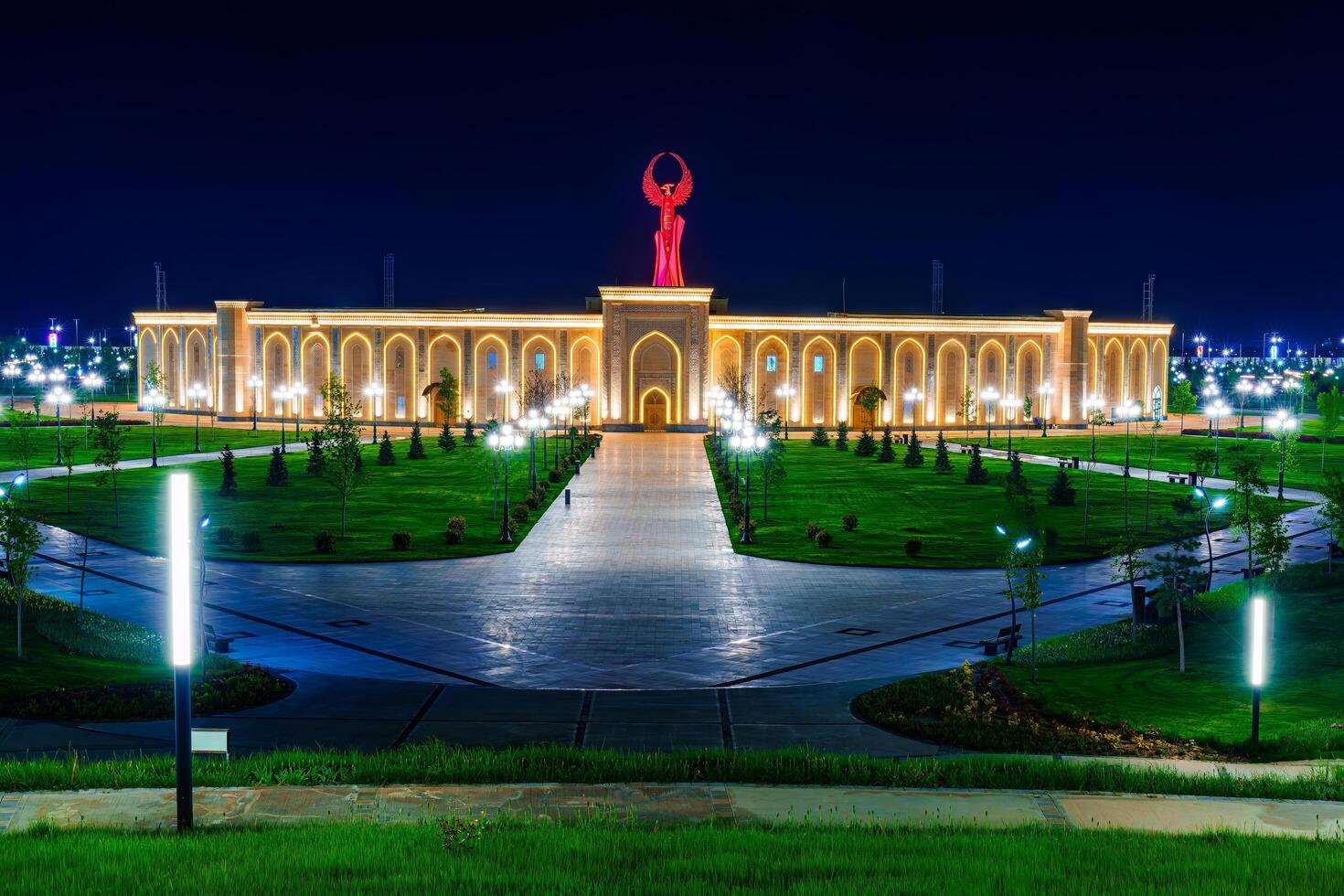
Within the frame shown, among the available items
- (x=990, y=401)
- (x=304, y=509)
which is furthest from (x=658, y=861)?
(x=990, y=401)

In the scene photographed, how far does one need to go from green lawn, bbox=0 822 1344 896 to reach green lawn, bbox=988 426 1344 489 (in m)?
39.3

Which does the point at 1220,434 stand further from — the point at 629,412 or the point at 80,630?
the point at 80,630

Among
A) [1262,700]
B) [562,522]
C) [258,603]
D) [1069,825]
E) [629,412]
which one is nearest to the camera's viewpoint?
[1069,825]

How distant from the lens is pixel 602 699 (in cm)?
1301

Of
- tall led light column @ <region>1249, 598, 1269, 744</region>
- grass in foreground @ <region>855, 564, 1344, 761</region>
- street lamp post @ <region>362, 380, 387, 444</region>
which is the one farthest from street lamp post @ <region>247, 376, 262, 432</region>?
tall led light column @ <region>1249, 598, 1269, 744</region>

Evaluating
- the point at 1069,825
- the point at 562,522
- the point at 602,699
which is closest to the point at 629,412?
the point at 562,522

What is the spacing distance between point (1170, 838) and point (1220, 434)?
65.6m

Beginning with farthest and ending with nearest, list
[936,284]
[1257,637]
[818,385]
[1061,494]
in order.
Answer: [936,284]
[818,385]
[1061,494]
[1257,637]

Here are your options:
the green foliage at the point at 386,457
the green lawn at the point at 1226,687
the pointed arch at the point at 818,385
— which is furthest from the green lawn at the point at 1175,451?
the green foliage at the point at 386,457

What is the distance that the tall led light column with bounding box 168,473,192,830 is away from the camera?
23.1ft

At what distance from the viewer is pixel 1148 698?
1330cm

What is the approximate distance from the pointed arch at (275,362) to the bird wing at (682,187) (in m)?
26.1

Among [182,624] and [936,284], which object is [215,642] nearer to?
[182,624]

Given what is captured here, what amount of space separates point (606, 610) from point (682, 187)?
56.6 metres
